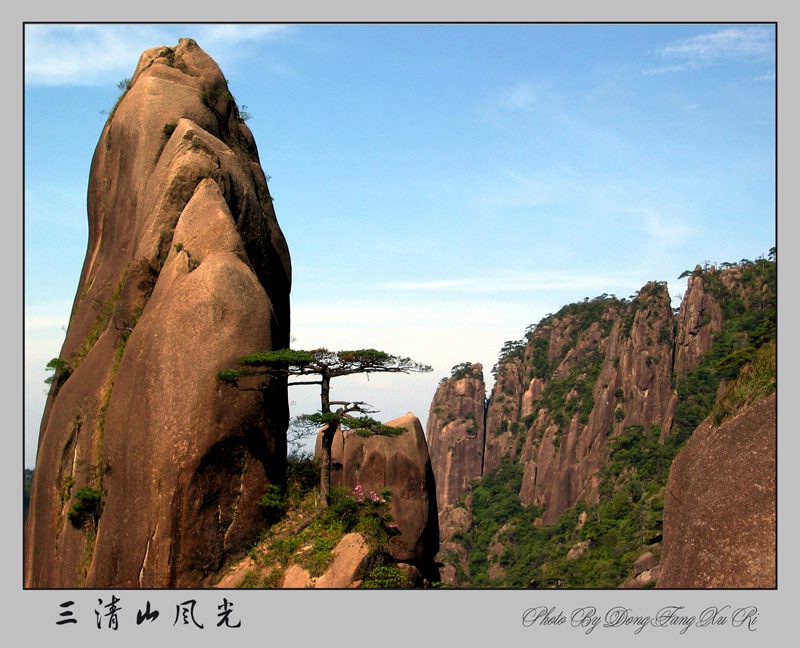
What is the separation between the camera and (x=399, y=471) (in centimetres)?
2480

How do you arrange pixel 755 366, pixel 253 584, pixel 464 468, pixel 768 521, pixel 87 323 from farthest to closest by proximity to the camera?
pixel 464 468 → pixel 87 323 → pixel 253 584 → pixel 755 366 → pixel 768 521

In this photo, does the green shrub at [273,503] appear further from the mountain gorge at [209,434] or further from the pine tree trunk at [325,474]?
the pine tree trunk at [325,474]

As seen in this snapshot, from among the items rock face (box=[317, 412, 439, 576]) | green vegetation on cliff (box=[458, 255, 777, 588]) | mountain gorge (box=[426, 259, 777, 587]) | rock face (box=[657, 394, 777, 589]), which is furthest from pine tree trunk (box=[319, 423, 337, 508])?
mountain gorge (box=[426, 259, 777, 587])

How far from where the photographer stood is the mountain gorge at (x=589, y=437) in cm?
8462

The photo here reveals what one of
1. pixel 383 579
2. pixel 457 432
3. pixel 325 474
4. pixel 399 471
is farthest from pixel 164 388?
pixel 457 432

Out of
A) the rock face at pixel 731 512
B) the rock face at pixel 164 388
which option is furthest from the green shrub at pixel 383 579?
the rock face at pixel 731 512

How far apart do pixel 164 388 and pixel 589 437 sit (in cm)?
9051

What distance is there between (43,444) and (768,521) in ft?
42.9

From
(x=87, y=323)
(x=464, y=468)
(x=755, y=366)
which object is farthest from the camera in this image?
(x=464, y=468)

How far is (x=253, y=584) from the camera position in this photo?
52.1 feet

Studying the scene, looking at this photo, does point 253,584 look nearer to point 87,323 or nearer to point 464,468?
point 87,323

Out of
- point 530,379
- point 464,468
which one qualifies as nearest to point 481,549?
point 464,468

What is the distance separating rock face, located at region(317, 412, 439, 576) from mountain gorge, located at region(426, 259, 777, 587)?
4324cm

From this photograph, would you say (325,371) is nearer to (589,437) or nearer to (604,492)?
(604,492)
